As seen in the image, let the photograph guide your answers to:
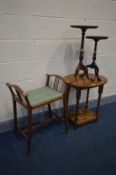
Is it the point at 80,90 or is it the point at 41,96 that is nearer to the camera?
the point at 41,96

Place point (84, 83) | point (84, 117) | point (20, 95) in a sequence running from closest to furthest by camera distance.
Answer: point (20, 95) → point (84, 83) → point (84, 117)

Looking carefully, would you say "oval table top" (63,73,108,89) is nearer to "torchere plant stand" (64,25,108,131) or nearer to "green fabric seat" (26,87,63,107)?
"torchere plant stand" (64,25,108,131)

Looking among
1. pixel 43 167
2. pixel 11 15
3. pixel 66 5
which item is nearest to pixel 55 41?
pixel 66 5

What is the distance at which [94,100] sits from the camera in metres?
3.14

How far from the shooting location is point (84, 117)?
272 cm

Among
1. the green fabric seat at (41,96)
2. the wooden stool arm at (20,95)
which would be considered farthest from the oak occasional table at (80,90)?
the wooden stool arm at (20,95)

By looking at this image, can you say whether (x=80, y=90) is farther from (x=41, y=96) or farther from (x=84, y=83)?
(x=41, y=96)

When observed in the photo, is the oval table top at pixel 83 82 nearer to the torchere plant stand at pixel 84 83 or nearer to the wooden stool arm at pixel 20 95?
the torchere plant stand at pixel 84 83

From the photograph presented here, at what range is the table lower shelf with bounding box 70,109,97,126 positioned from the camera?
2.61 m

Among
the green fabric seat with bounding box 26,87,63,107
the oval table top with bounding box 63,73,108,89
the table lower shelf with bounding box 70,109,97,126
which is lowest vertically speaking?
the table lower shelf with bounding box 70,109,97,126

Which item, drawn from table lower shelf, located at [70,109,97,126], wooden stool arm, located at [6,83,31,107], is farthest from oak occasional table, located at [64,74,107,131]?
wooden stool arm, located at [6,83,31,107]

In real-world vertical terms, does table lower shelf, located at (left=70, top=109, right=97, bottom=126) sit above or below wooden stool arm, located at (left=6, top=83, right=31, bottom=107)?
below

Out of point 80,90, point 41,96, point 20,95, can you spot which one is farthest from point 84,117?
point 20,95

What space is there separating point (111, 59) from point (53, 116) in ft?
4.14
